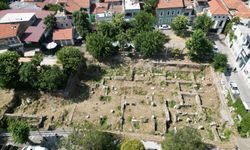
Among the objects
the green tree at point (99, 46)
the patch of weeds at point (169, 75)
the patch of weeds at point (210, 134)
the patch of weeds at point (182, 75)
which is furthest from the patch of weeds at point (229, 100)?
the green tree at point (99, 46)

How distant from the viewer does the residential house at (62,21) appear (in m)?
62.1

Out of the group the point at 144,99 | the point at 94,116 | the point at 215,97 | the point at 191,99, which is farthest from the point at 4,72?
the point at 215,97

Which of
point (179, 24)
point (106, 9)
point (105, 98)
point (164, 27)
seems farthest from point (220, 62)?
point (106, 9)

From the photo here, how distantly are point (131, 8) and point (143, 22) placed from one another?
728 cm

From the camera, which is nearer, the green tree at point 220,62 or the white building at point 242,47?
the white building at point 242,47

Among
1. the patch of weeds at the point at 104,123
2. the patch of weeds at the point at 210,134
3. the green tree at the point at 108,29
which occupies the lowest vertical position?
the patch of weeds at the point at 210,134

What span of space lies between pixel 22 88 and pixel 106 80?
746 inches

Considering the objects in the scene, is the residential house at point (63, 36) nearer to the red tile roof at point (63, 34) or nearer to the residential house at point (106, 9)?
the red tile roof at point (63, 34)

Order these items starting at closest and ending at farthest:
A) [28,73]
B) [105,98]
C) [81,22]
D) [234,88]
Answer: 1. [28,73]
2. [234,88]
3. [105,98]
4. [81,22]

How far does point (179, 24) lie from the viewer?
6116 centimetres

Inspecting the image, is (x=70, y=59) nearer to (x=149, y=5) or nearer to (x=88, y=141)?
(x=88, y=141)

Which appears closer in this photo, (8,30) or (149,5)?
(8,30)

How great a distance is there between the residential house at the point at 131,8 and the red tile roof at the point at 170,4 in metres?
6.07

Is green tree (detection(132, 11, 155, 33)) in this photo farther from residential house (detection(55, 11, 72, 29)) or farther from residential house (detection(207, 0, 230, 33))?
residential house (detection(55, 11, 72, 29))
